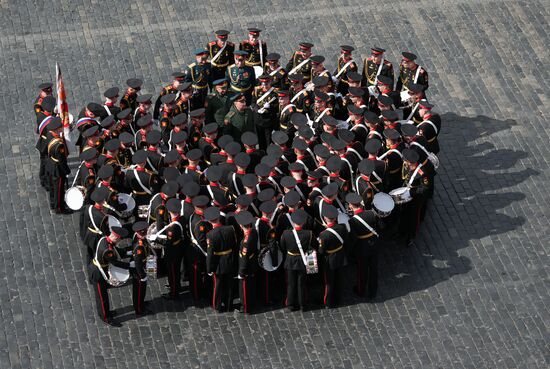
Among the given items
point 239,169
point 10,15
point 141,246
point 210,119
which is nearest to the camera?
point 141,246

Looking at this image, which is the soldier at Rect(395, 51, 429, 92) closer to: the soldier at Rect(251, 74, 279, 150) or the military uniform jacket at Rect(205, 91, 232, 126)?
the soldier at Rect(251, 74, 279, 150)

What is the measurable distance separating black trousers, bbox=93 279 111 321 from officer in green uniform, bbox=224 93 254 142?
3.80 meters

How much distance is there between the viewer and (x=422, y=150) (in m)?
19.3

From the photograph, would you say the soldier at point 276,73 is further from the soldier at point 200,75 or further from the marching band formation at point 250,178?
the soldier at point 200,75

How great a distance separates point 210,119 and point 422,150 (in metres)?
3.73

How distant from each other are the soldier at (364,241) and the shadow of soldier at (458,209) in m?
0.40

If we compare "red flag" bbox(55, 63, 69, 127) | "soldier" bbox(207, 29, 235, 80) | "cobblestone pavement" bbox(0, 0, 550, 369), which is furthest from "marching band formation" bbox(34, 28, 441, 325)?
"cobblestone pavement" bbox(0, 0, 550, 369)

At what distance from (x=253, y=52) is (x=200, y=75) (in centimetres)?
122

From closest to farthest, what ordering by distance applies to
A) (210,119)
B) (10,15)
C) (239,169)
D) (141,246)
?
1. (141,246)
2. (239,169)
3. (210,119)
4. (10,15)

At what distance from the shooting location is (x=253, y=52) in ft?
72.3

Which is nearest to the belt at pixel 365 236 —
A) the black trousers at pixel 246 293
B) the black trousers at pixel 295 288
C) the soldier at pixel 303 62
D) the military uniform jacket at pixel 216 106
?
the black trousers at pixel 295 288

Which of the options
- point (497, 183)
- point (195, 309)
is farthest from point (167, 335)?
point (497, 183)

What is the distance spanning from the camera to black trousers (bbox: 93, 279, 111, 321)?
17688mm

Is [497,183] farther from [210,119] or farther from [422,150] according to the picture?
[210,119]
